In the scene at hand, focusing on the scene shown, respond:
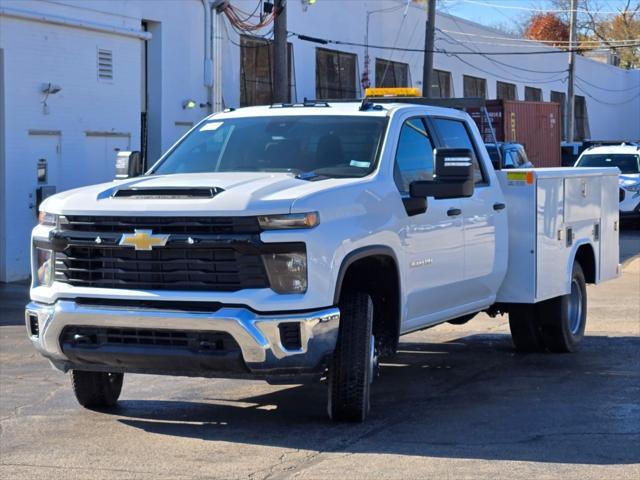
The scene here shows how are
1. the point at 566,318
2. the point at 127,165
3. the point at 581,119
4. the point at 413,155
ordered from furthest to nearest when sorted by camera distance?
the point at 581,119 < the point at 566,318 < the point at 127,165 < the point at 413,155

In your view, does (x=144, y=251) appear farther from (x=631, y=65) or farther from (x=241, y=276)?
(x=631, y=65)

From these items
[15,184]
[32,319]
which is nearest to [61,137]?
[15,184]

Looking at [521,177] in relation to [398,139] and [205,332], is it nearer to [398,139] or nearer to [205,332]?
[398,139]

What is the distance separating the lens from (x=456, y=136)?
8.90 m

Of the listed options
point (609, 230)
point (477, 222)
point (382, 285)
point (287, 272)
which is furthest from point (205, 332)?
point (609, 230)

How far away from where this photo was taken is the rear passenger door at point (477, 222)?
27.8ft

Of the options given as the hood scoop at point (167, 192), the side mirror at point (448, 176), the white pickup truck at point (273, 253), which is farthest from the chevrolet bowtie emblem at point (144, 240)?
the side mirror at point (448, 176)

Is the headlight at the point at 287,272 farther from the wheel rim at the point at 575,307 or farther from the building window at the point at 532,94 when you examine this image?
the building window at the point at 532,94

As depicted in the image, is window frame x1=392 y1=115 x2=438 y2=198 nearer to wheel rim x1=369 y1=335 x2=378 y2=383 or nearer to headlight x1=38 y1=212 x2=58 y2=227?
wheel rim x1=369 y1=335 x2=378 y2=383

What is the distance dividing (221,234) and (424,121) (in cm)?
249

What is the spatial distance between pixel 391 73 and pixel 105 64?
1704cm

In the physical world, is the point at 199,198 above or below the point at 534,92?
below

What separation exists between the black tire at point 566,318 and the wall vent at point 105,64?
36.4 ft

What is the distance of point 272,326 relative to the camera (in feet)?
21.2
